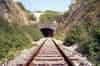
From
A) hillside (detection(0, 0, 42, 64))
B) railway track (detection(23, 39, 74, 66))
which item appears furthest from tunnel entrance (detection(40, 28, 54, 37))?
railway track (detection(23, 39, 74, 66))

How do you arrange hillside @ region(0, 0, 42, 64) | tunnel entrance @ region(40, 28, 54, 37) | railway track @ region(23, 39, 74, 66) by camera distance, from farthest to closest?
tunnel entrance @ region(40, 28, 54, 37) < hillside @ region(0, 0, 42, 64) < railway track @ region(23, 39, 74, 66)

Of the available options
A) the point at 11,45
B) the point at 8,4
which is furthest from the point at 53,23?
the point at 11,45

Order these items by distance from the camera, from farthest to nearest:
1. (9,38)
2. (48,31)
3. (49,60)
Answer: (48,31), (9,38), (49,60)

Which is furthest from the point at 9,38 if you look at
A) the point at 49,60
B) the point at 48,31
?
the point at 48,31

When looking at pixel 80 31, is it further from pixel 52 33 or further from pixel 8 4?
pixel 52 33

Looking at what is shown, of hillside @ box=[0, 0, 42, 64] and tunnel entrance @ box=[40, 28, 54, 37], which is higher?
hillside @ box=[0, 0, 42, 64]

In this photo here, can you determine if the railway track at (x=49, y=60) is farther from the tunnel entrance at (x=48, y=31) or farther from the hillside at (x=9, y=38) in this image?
the tunnel entrance at (x=48, y=31)

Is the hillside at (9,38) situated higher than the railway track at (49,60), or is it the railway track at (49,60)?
the railway track at (49,60)

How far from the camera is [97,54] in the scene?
1371 centimetres

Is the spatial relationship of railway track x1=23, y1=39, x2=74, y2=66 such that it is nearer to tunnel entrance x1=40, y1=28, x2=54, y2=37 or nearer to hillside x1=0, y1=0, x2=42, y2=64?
hillside x1=0, y1=0, x2=42, y2=64

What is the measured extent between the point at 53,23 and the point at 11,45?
5015cm

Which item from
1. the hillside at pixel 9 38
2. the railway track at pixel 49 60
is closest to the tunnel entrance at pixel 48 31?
the hillside at pixel 9 38

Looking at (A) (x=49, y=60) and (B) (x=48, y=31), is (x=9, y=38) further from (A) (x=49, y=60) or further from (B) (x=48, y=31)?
(B) (x=48, y=31)

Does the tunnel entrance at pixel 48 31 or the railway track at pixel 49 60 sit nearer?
the railway track at pixel 49 60
